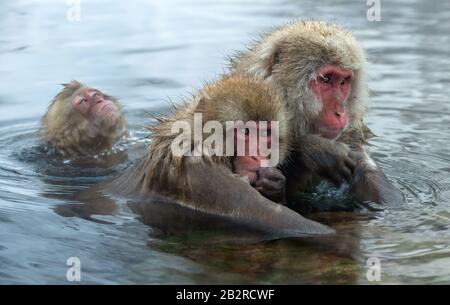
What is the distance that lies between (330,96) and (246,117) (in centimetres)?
103

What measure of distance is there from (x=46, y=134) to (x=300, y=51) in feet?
10.7

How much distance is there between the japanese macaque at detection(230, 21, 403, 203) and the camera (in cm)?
710

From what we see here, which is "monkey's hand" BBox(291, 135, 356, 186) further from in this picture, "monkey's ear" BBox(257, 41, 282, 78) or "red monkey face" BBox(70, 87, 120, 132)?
"red monkey face" BBox(70, 87, 120, 132)

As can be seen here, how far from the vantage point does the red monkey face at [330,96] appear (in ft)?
23.2

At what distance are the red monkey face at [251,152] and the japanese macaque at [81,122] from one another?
3.19m

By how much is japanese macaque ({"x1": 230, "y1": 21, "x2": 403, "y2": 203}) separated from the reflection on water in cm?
39

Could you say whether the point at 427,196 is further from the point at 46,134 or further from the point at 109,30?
the point at 109,30

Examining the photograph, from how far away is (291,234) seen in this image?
20.2 feet

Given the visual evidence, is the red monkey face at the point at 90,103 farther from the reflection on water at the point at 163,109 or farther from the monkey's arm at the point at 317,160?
the monkey's arm at the point at 317,160

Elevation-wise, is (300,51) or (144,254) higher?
(300,51)

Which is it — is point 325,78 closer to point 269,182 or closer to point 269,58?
point 269,58

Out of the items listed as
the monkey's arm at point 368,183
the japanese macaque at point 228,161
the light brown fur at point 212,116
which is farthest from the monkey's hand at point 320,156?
the japanese macaque at point 228,161
